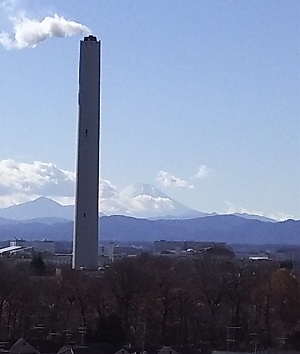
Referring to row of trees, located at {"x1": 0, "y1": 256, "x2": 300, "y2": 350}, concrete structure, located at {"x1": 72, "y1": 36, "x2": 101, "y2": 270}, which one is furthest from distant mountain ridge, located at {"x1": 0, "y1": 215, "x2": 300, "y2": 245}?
row of trees, located at {"x1": 0, "y1": 256, "x2": 300, "y2": 350}

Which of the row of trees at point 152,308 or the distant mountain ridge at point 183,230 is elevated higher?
the distant mountain ridge at point 183,230

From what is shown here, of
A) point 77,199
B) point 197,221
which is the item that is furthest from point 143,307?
point 197,221

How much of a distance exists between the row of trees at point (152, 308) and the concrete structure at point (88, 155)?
8.56 metres

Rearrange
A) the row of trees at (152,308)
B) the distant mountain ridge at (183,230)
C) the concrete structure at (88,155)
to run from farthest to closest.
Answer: the distant mountain ridge at (183,230) → the concrete structure at (88,155) → the row of trees at (152,308)

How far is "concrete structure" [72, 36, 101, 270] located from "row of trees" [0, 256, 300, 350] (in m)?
8.56

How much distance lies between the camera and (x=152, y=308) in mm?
24484

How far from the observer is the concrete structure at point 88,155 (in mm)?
36156

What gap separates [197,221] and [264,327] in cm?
16545

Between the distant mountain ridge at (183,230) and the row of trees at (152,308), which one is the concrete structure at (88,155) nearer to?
the row of trees at (152,308)

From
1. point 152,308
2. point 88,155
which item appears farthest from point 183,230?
point 152,308

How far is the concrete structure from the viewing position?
36.2 meters

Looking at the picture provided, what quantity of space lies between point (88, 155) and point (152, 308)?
1262 cm

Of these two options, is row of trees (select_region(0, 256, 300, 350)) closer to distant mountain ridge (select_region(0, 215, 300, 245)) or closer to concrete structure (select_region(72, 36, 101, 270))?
concrete structure (select_region(72, 36, 101, 270))

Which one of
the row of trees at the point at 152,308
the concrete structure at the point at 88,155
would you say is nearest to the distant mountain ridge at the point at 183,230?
the concrete structure at the point at 88,155
